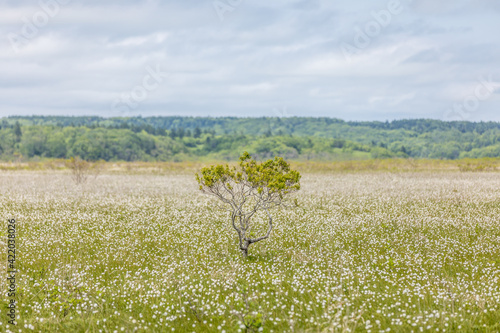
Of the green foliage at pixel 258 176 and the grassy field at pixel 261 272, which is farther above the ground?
the green foliage at pixel 258 176

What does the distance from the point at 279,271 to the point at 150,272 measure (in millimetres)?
4001

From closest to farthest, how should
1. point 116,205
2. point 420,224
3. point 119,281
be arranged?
point 119,281 → point 420,224 → point 116,205

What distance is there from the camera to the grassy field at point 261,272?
783cm

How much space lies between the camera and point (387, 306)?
8.44 m

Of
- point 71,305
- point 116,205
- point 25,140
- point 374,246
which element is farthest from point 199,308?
point 25,140

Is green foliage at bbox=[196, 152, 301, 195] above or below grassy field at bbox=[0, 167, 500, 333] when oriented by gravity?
above

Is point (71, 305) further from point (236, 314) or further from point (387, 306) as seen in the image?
point (387, 306)

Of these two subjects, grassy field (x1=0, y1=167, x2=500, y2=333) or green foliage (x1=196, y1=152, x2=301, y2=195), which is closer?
grassy field (x1=0, y1=167, x2=500, y2=333)

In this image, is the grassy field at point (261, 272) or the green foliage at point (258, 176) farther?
the green foliage at point (258, 176)

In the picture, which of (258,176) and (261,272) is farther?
(258,176)

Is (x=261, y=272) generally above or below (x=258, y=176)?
below

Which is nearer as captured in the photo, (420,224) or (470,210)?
(420,224)

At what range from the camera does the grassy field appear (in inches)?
308

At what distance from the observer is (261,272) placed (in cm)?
1109
